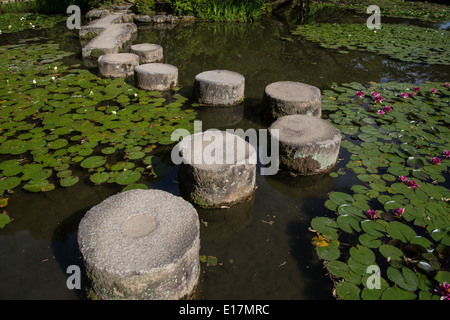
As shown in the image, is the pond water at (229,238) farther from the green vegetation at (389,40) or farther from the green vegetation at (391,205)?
the green vegetation at (389,40)

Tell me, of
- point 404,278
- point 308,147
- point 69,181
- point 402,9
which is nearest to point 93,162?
point 69,181

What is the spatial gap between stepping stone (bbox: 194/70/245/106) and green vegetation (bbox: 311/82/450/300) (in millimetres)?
1308

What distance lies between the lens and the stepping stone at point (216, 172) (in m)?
2.43

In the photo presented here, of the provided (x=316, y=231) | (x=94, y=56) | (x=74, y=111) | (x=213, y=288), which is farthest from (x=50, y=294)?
(x=94, y=56)

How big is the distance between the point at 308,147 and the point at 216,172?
101 cm

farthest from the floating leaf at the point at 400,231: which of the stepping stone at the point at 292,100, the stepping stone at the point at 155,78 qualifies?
the stepping stone at the point at 155,78

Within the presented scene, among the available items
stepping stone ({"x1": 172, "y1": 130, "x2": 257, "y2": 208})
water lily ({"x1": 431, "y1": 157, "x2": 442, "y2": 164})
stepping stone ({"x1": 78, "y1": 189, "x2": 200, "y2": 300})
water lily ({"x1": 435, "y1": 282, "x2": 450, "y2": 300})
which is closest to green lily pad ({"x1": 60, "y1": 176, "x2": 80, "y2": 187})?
stepping stone ({"x1": 78, "y1": 189, "x2": 200, "y2": 300})

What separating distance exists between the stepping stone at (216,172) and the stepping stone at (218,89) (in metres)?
1.63

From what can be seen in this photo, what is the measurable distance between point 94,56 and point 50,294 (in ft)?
17.0

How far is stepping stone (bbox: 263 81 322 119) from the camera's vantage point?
3678mm

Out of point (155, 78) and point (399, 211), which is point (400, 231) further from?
point (155, 78)

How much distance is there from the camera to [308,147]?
283 cm

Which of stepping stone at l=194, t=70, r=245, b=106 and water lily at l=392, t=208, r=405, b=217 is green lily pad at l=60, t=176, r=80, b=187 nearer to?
stepping stone at l=194, t=70, r=245, b=106
